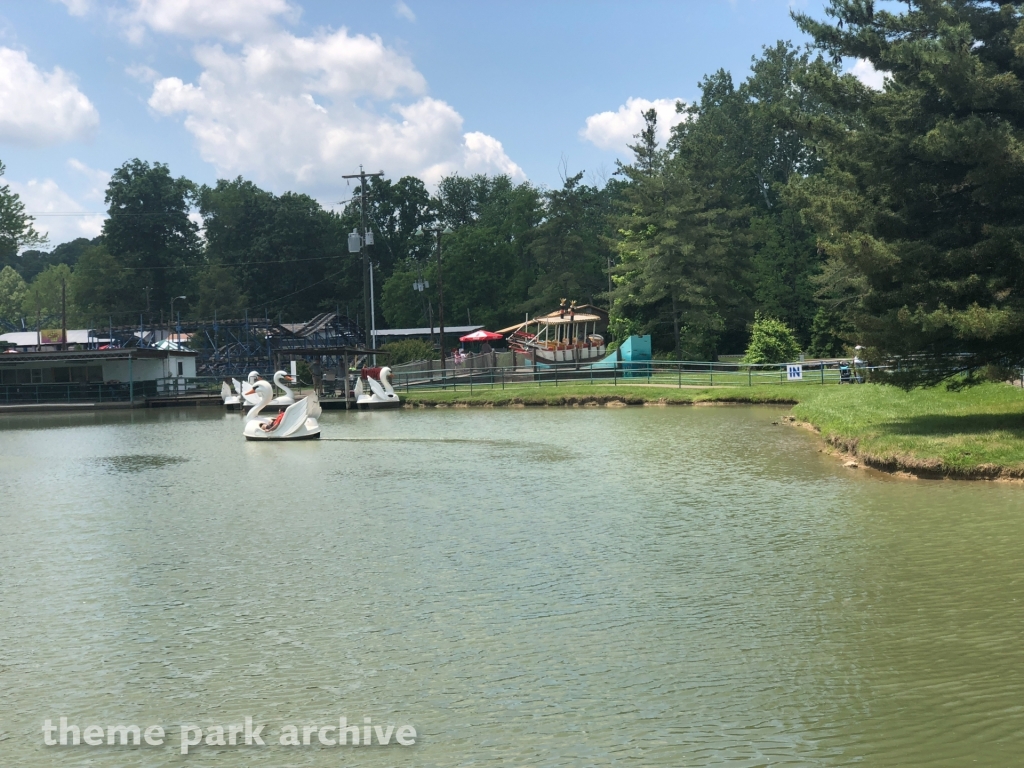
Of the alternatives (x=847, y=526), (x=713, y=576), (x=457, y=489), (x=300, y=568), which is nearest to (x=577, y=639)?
(x=713, y=576)

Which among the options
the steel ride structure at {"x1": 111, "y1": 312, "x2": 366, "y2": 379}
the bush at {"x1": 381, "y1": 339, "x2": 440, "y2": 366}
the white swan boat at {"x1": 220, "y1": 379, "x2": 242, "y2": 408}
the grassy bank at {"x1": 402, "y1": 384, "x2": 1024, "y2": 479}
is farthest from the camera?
the steel ride structure at {"x1": 111, "y1": 312, "x2": 366, "y2": 379}

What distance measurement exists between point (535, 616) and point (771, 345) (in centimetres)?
3983

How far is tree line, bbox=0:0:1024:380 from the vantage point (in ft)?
68.3

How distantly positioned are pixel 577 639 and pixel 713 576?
122 inches

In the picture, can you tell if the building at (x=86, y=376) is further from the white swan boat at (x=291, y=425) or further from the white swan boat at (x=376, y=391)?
the white swan boat at (x=291, y=425)

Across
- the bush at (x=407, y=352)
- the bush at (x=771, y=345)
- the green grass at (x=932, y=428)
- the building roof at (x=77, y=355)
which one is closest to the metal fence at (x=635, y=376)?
the bush at (x=771, y=345)

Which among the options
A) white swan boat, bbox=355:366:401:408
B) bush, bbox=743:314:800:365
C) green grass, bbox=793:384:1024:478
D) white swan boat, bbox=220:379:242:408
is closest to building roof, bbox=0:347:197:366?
white swan boat, bbox=220:379:242:408

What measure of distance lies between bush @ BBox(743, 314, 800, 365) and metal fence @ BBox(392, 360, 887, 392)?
1.11 m

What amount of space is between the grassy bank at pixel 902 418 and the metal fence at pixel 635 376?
2.63 metres

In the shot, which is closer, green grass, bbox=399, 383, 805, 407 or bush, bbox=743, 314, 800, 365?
green grass, bbox=399, 383, 805, 407

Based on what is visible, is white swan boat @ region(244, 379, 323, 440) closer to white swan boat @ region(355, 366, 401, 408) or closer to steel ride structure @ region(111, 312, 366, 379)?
white swan boat @ region(355, 366, 401, 408)

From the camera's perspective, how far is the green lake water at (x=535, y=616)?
7938mm

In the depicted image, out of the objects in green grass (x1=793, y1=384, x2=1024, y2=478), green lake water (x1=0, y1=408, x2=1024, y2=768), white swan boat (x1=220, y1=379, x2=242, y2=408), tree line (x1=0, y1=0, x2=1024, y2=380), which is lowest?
green lake water (x1=0, y1=408, x2=1024, y2=768)

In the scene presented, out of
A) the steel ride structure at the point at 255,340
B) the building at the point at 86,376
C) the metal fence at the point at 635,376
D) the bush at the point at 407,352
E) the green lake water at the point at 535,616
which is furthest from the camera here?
the steel ride structure at the point at 255,340
